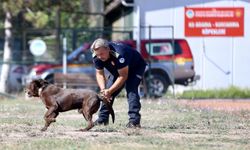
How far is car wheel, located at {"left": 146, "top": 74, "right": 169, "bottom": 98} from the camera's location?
25820 mm

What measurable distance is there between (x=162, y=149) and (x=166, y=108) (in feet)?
26.8

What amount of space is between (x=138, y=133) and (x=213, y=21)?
16.1 metres

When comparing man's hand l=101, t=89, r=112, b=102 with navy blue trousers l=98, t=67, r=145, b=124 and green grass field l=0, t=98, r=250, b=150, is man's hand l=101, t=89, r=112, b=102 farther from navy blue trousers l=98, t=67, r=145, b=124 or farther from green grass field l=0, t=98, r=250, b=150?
green grass field l=0, t=98, r=250, b=150

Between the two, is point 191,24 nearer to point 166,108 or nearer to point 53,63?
point 53,63

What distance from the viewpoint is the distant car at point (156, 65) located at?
2594cm

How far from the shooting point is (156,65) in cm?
2612

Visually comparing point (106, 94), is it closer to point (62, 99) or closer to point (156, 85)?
point (62, 99)

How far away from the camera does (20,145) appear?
34.3ft

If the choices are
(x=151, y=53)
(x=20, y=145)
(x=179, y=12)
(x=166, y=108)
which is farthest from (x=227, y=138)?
(x=179, y=12)

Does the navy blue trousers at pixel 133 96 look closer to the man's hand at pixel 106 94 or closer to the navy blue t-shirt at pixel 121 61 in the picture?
the navy blue t-shirt at pixel 121 61

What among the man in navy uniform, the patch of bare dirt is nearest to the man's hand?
the man in navy uniform

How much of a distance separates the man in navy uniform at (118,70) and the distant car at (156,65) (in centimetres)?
1299

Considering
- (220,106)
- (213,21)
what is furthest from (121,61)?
(213,21)

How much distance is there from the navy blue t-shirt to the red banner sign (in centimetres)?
1497
